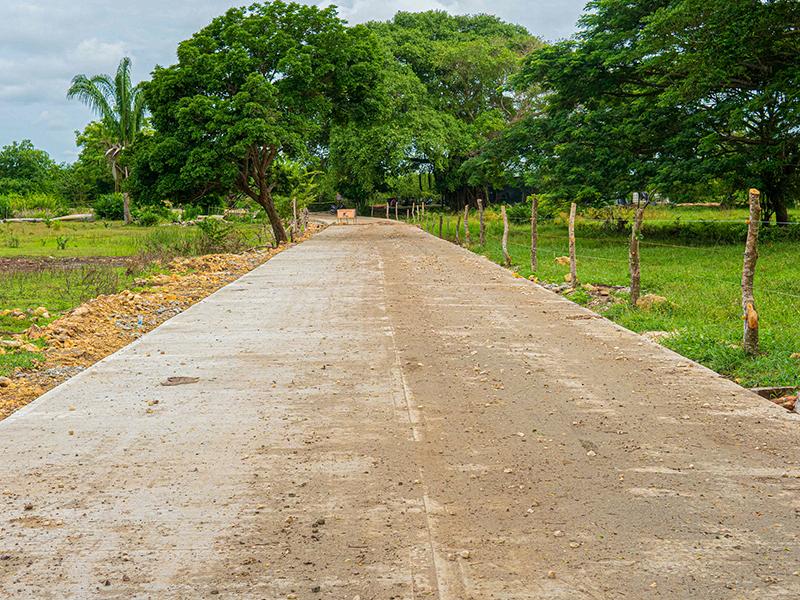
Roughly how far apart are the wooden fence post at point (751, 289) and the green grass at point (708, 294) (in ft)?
0.46

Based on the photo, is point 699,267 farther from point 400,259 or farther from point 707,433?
point 707,433

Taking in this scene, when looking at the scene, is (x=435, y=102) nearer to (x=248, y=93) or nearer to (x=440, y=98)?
(x=440, y=98)

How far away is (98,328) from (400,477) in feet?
21.9

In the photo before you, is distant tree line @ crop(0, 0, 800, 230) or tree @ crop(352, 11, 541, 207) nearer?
distant tree line @ crop(0, 0, 800, 230)

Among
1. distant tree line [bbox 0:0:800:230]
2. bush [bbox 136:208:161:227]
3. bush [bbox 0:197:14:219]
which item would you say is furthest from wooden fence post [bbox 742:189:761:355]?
bush [bbox 0:197:14:219]

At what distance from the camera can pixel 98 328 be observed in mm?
10422

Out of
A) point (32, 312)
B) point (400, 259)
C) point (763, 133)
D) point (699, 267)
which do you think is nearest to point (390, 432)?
point (32, 312)

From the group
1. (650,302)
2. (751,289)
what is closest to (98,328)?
(650,302)

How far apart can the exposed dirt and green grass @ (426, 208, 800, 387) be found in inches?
241

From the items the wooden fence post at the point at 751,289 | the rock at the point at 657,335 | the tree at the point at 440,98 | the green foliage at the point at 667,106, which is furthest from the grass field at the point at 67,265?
the tree at the point at 440,98

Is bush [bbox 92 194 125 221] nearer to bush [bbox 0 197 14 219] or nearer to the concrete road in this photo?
bush [bbox 0 197 14 219]

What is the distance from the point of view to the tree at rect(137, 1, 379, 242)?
25969 millimetres

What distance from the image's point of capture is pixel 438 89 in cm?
5162

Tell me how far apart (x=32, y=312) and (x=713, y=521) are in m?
10.2
